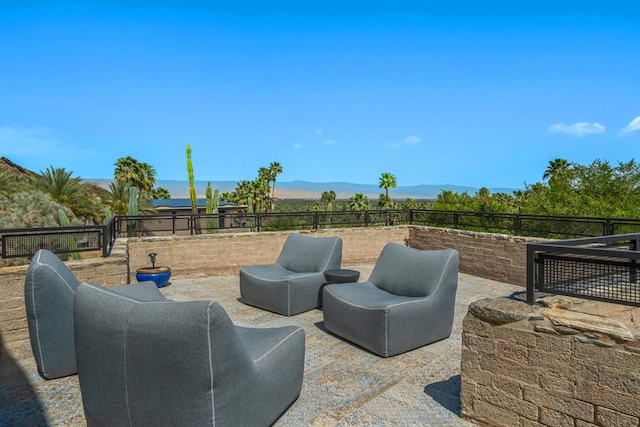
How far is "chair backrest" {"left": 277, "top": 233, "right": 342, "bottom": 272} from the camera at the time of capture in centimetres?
516

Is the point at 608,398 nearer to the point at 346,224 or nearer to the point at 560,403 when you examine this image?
the point at 560,403

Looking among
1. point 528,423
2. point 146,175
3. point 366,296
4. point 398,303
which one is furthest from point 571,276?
point 146,175

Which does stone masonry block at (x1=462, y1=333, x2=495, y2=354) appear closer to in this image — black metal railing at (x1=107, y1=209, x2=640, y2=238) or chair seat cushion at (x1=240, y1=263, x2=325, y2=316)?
chair seat cushion at (x1=240, y1=263, x2=325, y2=316)

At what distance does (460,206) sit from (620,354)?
29.3ft

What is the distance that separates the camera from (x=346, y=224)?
9.34 metres

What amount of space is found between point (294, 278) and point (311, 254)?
658mm

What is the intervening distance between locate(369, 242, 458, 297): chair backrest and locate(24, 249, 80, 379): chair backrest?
120 inches

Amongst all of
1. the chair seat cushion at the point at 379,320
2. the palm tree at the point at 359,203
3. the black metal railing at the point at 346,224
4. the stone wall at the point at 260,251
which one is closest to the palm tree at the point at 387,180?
the palm tree at the point at 359,203

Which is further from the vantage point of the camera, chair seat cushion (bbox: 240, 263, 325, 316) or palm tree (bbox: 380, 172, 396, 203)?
palm tree (bbox: 380, 172, 396, 203)

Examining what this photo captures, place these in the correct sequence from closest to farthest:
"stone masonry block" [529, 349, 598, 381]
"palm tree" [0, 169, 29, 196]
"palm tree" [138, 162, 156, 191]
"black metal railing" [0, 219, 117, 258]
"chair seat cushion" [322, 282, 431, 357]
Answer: "stone masonry block" [529, 349, 598, 381], "chair seat cushion" [322, 282, 431, 357], "black metal railing" [0, 219, 117, 258], "palm tree" [0, 169, 29, 196], "palm tree" [138, 162, 156, 191]

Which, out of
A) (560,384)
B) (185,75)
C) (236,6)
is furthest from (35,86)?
(560,384)

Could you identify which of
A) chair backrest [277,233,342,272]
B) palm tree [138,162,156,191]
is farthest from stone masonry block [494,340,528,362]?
palm tree [138,162,156,191]

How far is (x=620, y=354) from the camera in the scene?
1808mm

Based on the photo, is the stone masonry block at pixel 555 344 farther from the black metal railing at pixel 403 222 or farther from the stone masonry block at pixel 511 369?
the black metal railing at pixel 403 222
